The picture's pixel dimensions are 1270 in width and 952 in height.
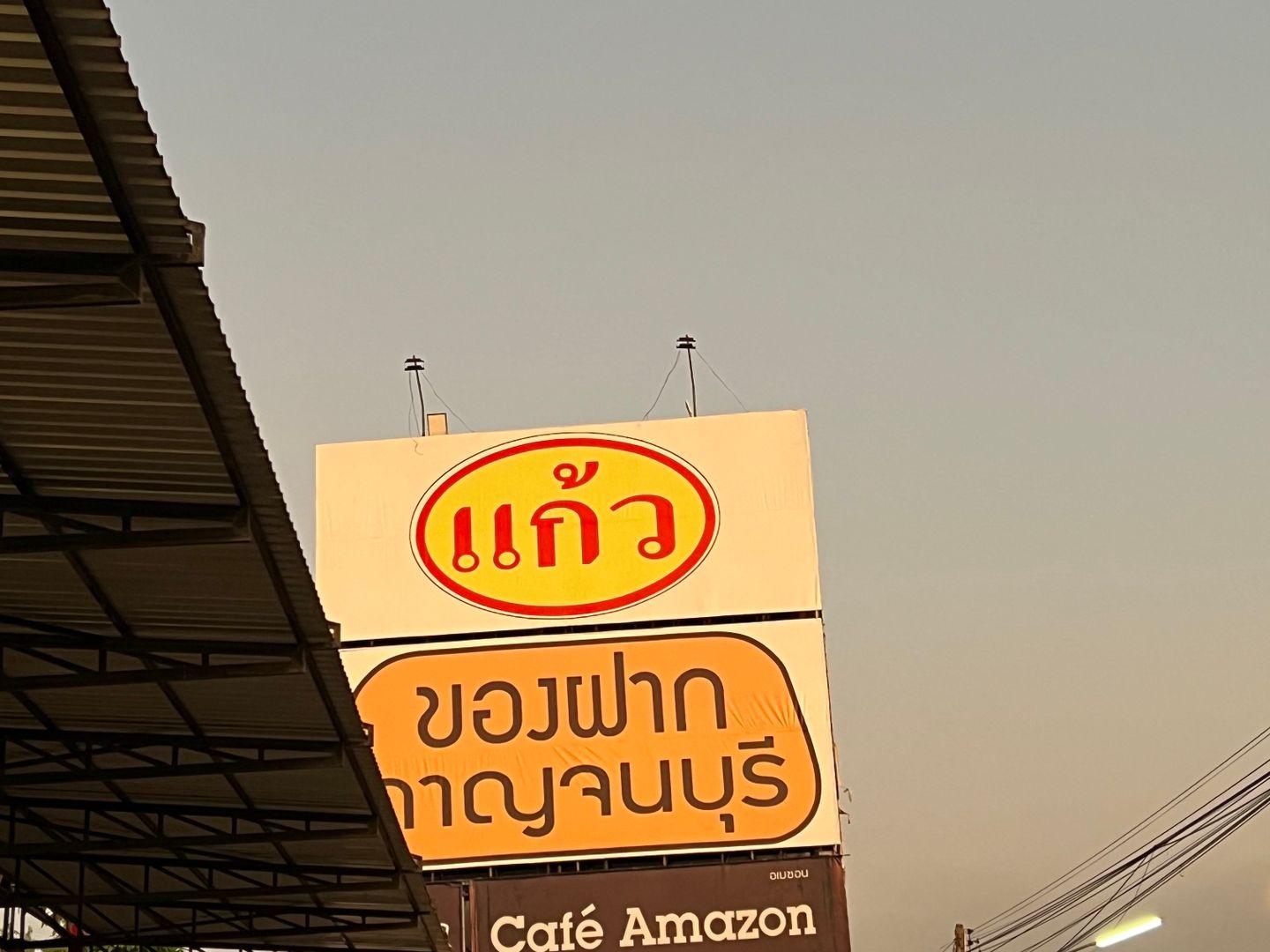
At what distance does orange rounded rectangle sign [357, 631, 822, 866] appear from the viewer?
30.2 meters

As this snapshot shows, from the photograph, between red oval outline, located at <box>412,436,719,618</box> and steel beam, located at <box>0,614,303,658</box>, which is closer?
steel beam, located at <box>0,614,303,658</box>

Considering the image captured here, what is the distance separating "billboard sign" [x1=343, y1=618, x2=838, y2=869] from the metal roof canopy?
5.44 metres

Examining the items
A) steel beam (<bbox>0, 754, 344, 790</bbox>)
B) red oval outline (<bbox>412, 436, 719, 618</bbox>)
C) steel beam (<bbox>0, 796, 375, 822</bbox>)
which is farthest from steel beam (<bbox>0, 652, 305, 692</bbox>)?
red oval outline (<bbox>412, 436, 719, 618</bbox>)

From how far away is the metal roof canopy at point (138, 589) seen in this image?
848 cm

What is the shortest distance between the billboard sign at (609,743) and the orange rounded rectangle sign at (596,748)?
0.7 inches

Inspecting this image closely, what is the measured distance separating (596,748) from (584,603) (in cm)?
230

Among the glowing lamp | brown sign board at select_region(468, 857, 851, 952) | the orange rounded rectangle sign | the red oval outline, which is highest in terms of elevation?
the red oval outline

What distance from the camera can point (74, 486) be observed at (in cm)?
1208

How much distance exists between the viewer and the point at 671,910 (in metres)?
29.7

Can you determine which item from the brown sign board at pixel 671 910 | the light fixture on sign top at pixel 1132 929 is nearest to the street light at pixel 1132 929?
the light fixture on sign top at pixel 1132 929

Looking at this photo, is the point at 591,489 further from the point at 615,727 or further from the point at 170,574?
the point at 170,574

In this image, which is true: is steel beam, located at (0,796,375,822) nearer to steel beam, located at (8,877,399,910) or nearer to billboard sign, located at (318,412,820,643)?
steel beam, located at (8,877,399,910)

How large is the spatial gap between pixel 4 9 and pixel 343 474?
84.0 feet

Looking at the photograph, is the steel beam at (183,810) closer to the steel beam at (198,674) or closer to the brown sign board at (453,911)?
the steel beam at (198,674)
